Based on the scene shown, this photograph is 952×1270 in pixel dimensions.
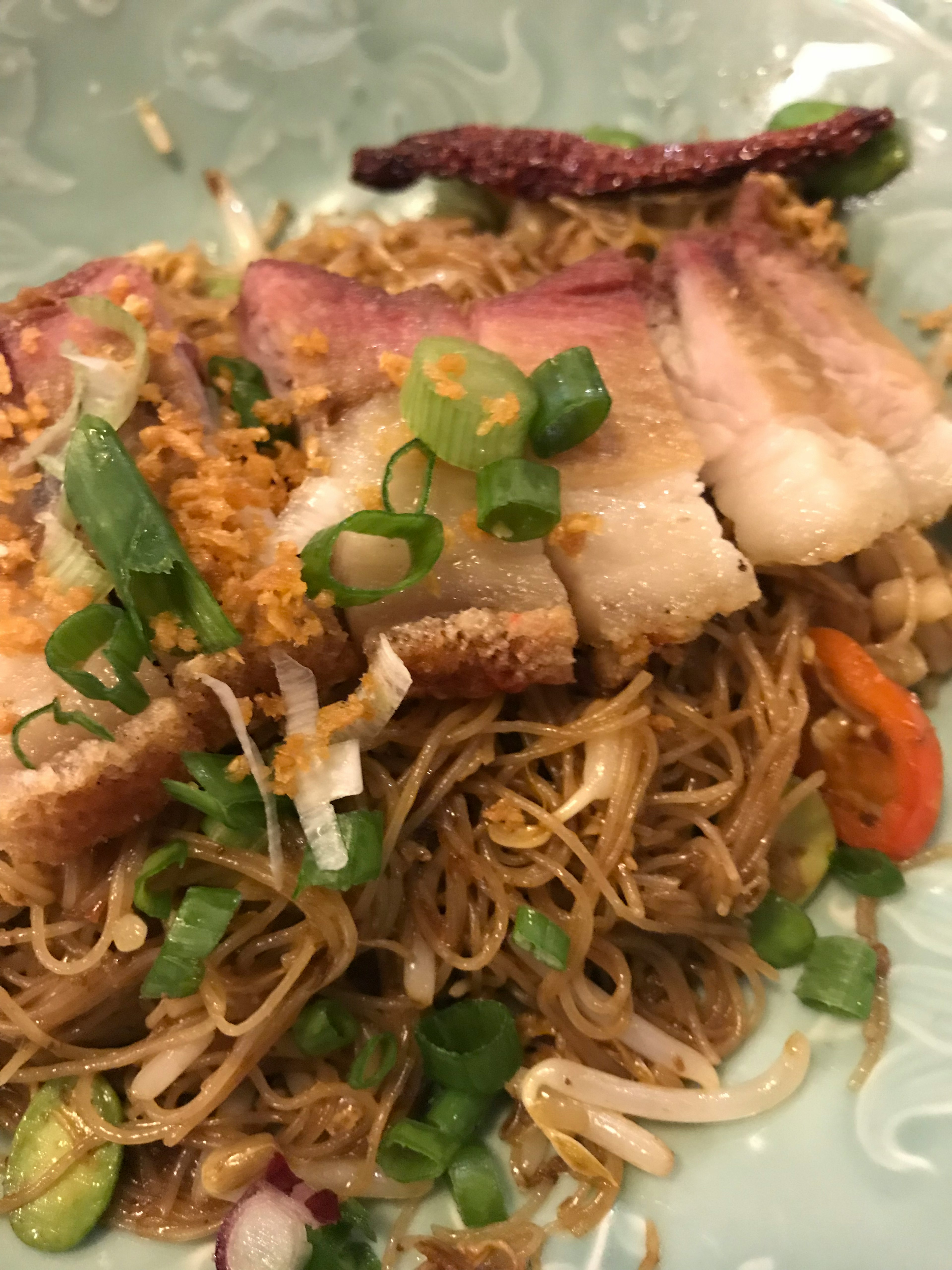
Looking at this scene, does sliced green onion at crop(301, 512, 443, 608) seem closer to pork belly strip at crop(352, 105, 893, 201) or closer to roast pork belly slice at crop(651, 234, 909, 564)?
roast pork belly slice at crop(651, 234, 909, 564)

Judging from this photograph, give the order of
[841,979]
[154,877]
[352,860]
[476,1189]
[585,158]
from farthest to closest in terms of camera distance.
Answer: [585,158]
[841,979]
[476,1189]
[154,877]
[352,860]

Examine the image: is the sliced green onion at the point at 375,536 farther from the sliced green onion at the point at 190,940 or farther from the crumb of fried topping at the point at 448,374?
the sliced green onion at the point at 190,940

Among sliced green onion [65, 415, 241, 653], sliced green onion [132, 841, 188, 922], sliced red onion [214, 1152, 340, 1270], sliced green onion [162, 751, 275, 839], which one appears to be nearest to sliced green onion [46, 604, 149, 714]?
sliced green onion [65, 415, 241, 653]

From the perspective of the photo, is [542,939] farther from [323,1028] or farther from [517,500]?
[517,500]

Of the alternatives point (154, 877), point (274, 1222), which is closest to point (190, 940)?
point (154, 877)

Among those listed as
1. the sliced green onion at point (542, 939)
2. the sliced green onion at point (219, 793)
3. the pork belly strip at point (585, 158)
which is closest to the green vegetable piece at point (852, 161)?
the pork belly strip at point (585, 158)

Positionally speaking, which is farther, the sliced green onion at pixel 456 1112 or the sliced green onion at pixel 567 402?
the sliced green onion at pixel 456 1112
